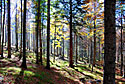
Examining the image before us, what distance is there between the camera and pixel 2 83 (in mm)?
4938

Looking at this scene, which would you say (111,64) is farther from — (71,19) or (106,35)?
(71,19)

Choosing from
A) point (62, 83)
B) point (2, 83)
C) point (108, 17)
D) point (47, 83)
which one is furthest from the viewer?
point (62, 83)

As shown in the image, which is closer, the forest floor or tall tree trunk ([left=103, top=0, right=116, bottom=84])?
tall tree trunk ([left=103, top=0, right=116, bottom=84])

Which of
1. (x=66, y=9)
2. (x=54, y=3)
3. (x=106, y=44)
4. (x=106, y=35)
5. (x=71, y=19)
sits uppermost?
(x=54, y=3)

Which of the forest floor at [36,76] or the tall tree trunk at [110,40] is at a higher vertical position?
the tall tree trunk at [110,40]

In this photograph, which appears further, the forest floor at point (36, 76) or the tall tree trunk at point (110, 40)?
the forest floor at point (36, 76)

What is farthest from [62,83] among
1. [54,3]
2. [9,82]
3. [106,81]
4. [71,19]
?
[54,3]

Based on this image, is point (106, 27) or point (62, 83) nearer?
point (106, 27)

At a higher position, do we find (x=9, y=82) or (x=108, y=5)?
(x=108, y=5)

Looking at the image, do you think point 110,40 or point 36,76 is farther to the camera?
point 36,76

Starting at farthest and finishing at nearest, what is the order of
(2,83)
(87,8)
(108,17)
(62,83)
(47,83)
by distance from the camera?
(87,8), (62,83), (47,83), (2,83), (108,17)

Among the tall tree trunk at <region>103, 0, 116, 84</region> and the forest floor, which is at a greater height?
the tall tree trunk at <region>103, 0, 116, 84</region>

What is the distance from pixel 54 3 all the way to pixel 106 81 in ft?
43.1

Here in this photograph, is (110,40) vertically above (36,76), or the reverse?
(110,40)
